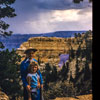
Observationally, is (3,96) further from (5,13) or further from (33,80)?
(5,13)

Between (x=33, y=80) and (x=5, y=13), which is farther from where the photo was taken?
(x=5, y=13)

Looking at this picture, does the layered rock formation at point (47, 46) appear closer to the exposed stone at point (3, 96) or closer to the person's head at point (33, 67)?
the person's head at point (33, 67)

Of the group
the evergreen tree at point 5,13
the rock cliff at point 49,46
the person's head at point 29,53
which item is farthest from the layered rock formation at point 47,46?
the evergreen tree at point 5,13

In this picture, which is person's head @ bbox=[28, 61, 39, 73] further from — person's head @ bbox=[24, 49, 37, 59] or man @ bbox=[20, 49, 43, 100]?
person's head @ bbox=[24, 49, 37, 59]

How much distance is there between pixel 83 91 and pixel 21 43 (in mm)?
3289

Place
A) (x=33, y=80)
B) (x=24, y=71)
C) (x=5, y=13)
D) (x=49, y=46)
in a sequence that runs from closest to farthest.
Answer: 1. (x=33, y=80)
2. (x=24, y=71)
3. (x=49, y=46)
4. (x=5, y=13)

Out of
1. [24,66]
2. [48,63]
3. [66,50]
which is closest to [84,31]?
[66,50]

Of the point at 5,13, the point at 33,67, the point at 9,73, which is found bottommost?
the point at 9,73

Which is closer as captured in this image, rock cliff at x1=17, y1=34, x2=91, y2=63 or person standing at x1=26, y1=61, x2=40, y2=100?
person standing at x1=26, y1=61, x2=40, y2=100

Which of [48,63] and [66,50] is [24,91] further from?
[66,50]

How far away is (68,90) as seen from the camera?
1204cm

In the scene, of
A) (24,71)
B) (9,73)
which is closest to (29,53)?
(24,71)

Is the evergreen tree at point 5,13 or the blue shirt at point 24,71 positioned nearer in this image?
the blue shirt at point 24,71

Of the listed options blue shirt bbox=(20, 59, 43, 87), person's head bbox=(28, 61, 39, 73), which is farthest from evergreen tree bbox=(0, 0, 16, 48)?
person's head bbox=(28, 61, 39, 73)
